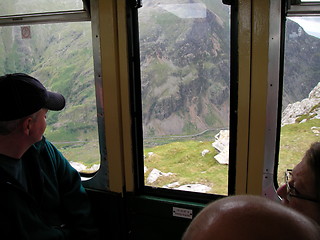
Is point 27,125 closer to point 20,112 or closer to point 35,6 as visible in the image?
point 20,112


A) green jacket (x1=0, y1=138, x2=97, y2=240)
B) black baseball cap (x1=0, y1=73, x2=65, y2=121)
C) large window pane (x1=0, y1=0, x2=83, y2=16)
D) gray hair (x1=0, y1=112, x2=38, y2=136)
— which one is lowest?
green jacket (x1=0, y1=138, x2=97, y2=240)

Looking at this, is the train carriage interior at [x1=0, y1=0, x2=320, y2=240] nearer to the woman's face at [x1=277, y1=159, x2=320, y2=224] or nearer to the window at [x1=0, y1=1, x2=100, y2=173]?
the window at [x1=0, y1=1, x2=100, y2=173]

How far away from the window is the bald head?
1.96m

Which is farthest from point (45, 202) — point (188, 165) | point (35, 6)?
point (35, 6)

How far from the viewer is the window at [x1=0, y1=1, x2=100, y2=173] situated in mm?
2354

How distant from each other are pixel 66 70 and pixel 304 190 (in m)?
2.02

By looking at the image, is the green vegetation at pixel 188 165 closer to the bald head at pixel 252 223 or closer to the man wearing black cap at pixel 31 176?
the man wearing black cap at pixel 31 176

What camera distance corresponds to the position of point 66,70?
246cm

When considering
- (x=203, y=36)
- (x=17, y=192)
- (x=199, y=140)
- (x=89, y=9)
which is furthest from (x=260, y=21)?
(x=17, y=192)

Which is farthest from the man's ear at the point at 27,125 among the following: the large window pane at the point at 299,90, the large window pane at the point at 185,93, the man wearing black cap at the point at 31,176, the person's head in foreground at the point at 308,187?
the large window pane at the point at 299,90

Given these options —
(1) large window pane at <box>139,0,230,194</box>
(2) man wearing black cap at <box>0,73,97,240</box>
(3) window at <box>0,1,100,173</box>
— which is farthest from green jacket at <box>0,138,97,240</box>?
(1) large window pane at <box>139,0,230,194</box>

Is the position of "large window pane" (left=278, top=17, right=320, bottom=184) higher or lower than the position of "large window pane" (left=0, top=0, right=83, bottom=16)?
lower

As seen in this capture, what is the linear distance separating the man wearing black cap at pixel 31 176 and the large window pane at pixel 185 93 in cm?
65

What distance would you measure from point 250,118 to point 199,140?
1.46 feet
